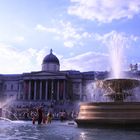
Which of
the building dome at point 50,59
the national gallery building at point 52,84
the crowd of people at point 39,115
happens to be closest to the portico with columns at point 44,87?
the national gallery building at point 52,84

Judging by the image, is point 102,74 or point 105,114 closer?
point 105,114

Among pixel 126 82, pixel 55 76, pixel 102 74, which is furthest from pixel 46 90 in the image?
pixel 126 82

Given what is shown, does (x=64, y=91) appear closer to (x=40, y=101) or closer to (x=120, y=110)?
(x=40, y=101)

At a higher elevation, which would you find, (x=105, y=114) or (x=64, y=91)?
(x=64, y=91)

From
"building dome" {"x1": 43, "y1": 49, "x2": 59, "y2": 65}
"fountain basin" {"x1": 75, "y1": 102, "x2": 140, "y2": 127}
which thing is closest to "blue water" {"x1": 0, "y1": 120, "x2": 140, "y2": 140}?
"fountain basin" {"x1": 75, "y1": 102, "x2": 140, "y2": 127}

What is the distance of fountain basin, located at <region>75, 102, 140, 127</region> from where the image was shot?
18.0 metres

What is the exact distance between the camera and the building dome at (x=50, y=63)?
11475 cm

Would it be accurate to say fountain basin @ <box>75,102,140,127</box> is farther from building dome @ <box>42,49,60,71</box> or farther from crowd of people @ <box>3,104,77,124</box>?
building dome @ <box>42,49,60,71</box>

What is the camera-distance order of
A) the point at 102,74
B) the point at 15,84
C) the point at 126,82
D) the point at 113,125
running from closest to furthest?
the point at 113,125, the point at 126,82, the point at 102,74, the point at 15,84

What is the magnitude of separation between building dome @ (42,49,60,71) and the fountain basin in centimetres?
9536

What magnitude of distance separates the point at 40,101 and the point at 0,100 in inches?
1032

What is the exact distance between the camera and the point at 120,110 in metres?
18.4

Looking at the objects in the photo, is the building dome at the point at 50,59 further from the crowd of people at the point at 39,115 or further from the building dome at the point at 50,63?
the crowd of people at the point at 39,115

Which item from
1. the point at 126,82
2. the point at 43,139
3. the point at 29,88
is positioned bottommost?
the point at 43,139
